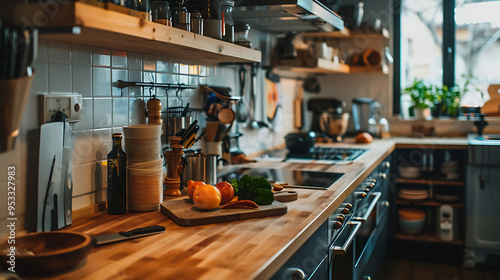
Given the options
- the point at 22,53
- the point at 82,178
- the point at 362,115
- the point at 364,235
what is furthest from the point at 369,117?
the point at 22,53

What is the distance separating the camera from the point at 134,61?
1921 millimetres

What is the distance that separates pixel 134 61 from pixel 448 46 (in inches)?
130

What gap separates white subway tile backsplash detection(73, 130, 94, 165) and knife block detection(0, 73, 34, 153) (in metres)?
0.46

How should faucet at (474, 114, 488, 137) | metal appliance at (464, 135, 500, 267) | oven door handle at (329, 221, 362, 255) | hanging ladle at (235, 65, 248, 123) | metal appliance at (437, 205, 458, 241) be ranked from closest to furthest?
oven door handle at (329, 221, 362, 255) < hanging ladle at (235, 65, 248, 123) < metal appliance at (464, 135, 500, 267) < metal appliance at (437, 205, 458, 241) < faucet at (474, 114, 488, 137)

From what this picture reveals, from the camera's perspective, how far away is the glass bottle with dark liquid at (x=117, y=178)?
165cm

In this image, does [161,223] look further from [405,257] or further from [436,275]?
[405,257]

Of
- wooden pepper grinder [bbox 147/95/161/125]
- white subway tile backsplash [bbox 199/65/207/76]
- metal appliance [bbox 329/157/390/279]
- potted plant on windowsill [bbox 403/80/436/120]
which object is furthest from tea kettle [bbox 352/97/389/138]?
wooden pepper grinder [bbox 147/95/161/125]

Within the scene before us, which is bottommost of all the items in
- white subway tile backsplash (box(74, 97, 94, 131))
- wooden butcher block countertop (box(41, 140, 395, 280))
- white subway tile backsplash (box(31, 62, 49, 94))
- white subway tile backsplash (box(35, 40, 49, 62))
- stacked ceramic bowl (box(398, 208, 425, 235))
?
stacked ceramic bowl (box(398, 208, 425, 235))

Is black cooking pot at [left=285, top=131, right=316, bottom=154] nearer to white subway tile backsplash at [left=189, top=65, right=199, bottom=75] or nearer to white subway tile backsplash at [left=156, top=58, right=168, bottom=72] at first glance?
white subway tile backsplash at [left=189, top=65, right=199, bottom=75]

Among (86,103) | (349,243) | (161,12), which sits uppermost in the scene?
(161,12)

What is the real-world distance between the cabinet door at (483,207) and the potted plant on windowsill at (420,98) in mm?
810

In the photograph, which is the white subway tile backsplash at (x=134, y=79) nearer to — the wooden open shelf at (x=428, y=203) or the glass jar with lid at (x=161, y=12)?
the glass jar with lid at (x=161, y=12)

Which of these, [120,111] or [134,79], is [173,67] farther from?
[120,111]

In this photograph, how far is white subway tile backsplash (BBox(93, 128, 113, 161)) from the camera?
1737mm
